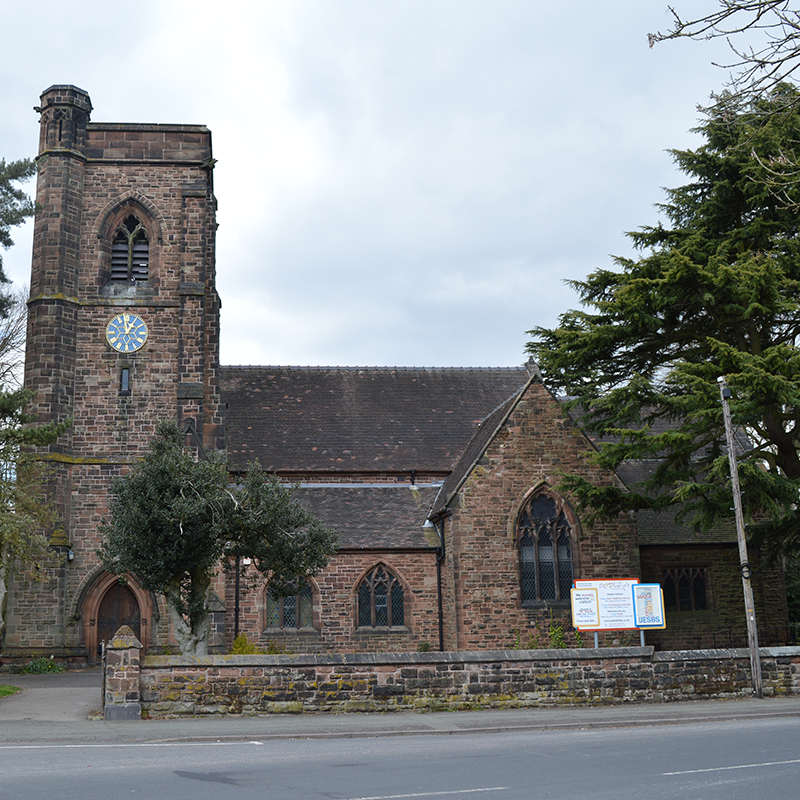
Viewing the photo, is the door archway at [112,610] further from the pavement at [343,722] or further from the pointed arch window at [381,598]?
the pavement at [343,722]

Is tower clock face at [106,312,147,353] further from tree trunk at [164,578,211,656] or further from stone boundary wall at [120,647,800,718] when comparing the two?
stone boundary wall at [120,647,800,718]

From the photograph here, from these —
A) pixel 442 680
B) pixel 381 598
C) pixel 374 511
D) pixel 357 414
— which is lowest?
pixel 442 680

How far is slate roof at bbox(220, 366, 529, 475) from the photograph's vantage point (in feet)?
93.6

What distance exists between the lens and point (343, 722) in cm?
1425

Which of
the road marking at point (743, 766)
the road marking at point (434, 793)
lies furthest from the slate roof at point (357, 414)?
the road marking at point (434, 793)

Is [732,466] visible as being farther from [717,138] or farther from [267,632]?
[267,632]

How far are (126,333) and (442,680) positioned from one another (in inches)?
663

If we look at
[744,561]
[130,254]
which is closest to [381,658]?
[744,561]

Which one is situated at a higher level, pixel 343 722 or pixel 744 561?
pixel 744 561

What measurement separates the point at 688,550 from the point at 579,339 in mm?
8927

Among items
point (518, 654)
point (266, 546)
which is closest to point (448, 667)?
point (518, 654)

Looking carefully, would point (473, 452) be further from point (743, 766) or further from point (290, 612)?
point (743, 766)

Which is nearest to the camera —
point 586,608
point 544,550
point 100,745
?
point 100,745

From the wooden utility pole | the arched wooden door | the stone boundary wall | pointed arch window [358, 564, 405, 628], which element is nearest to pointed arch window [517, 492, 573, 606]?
pointed arch window [358, 564, 405, 628]
